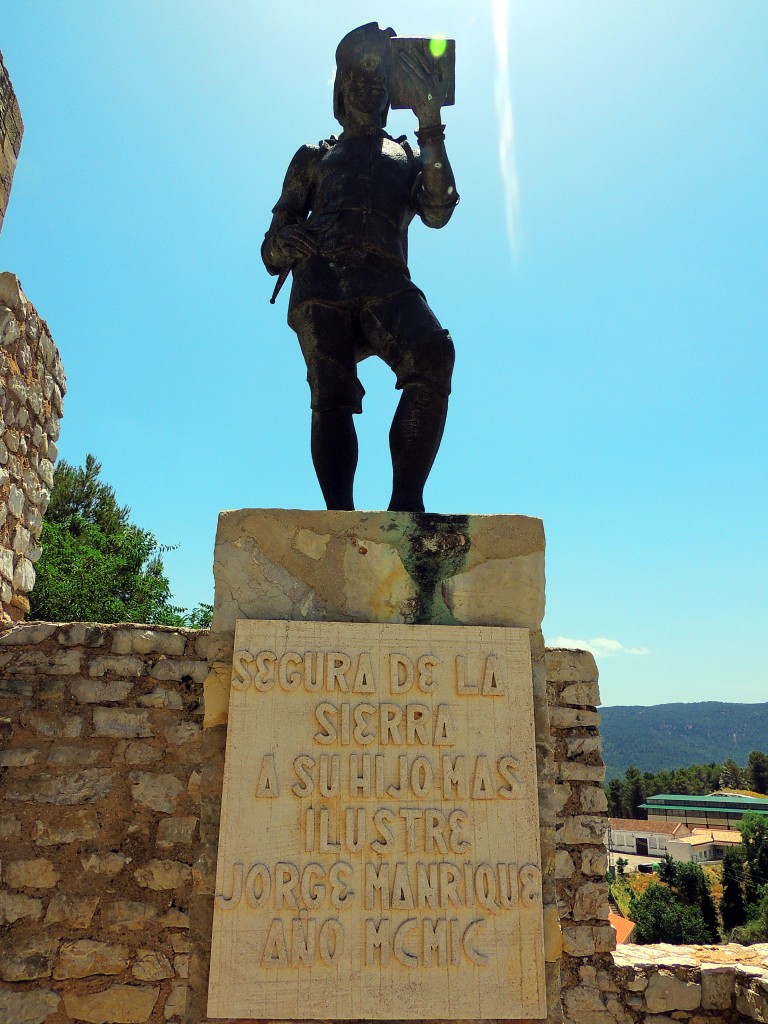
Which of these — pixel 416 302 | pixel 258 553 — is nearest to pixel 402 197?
pixel 416 302

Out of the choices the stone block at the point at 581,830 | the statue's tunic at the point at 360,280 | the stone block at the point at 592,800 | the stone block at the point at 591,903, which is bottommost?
the stone block at the point at 591,903

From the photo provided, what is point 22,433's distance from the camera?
4289 mm

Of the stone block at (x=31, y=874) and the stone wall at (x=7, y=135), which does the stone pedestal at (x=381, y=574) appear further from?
the stone wall at (x=7, y=135)

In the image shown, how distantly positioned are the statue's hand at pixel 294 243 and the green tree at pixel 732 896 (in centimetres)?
3865

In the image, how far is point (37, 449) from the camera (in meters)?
4.53

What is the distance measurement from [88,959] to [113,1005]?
9.9 inches

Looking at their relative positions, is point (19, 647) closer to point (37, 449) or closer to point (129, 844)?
point (129, 844)

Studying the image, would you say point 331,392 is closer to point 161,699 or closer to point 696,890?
point 161,699

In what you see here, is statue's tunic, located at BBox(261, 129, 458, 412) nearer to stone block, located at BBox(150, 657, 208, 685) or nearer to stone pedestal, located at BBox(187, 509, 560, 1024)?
stone pedestal, located at BBox(187, 509, 560, 1024)

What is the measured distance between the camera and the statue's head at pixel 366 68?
233cm

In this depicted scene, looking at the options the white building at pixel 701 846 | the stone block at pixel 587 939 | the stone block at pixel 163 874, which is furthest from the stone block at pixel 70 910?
the white building at pixel 701 846

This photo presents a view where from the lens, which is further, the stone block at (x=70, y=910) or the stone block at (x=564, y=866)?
the stone block at (x=564, y=866)

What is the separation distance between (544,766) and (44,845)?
289 cm

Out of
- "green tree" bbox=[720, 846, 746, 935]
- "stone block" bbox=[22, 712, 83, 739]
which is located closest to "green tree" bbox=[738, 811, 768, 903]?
"green tree" bbox=[720, 846, 746, 935]
